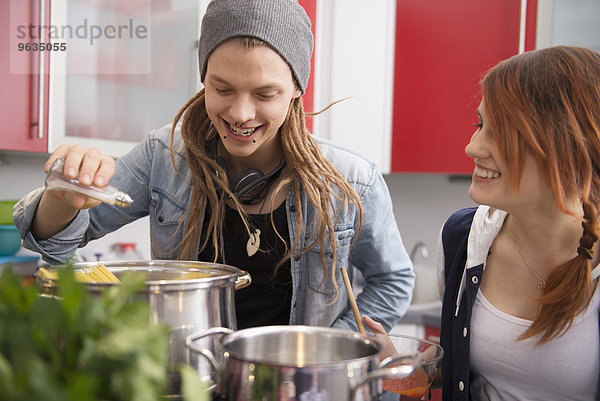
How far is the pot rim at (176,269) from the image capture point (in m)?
0.56

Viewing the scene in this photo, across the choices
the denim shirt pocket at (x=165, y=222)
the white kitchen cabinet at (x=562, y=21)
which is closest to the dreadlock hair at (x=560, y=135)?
the denim shirt pocket at (x=165, y=222)

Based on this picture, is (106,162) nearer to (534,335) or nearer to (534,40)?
(534,335)

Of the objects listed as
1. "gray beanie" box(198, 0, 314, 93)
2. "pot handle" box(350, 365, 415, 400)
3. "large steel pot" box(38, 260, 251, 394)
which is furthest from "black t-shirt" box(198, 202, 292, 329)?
"pot handle" box(350, 365, 415, 400)

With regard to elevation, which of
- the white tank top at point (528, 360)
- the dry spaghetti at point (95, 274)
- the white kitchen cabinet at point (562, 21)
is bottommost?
the white tank top at point (528, 360)

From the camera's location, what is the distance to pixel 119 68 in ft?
6.57

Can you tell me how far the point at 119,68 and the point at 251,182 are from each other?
1094 millimetres

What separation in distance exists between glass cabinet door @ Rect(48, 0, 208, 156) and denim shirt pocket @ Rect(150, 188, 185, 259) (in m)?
0.72

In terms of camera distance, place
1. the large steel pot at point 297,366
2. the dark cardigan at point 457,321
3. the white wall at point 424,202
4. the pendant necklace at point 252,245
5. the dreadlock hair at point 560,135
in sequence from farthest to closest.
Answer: the white wall at point 424,202 < the pendant necklace at point 252,245 < the dark cardigan at point 457,321 < the dreadlock hair at point 560,135 < the large steel pot at point 297,366

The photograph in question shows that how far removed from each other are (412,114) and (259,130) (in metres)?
1.64

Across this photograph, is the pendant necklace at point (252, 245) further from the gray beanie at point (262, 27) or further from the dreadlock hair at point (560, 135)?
the dreadlock hair at point (560, 135)

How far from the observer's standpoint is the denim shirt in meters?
1.25

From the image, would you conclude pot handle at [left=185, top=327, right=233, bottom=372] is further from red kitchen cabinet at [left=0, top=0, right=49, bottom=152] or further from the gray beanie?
red kitchen cabinet at [left=0, top=0, right=49, bottom=152]

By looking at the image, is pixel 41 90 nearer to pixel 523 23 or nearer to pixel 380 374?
pixel 380 374

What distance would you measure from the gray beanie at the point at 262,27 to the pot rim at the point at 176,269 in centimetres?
47
